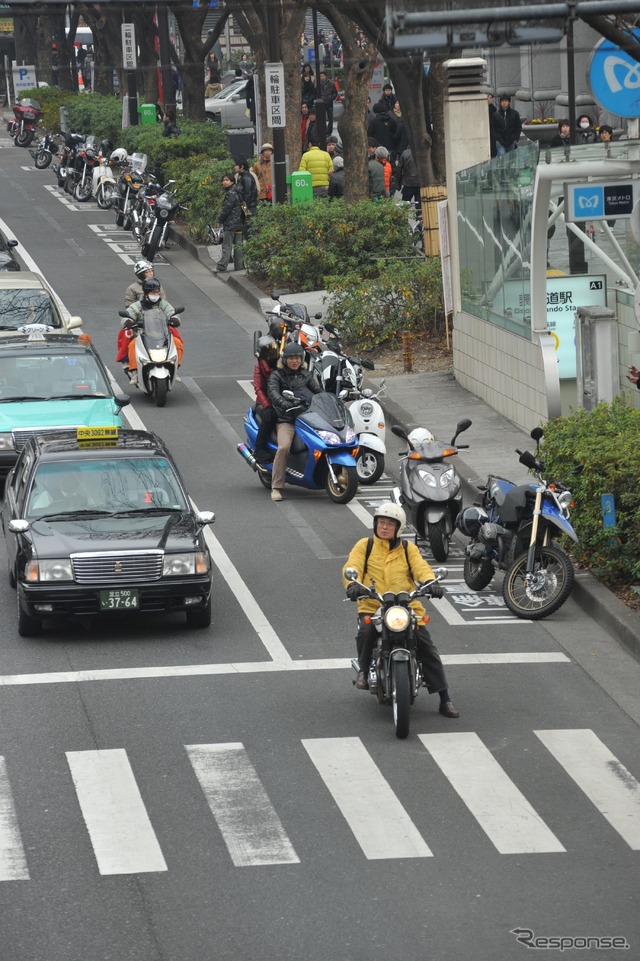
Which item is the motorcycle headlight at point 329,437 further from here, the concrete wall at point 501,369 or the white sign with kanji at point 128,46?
the white sign with kanji at point 128,46

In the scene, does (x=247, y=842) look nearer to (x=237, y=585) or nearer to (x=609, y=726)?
(x=609, y=726)

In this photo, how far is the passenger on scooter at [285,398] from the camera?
716 inches

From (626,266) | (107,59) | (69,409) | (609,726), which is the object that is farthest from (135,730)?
(107,59)

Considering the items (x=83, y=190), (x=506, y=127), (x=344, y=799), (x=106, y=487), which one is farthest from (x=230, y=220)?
(x=344, y=799)

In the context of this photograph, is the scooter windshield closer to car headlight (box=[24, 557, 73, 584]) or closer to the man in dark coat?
car headlight (box=[24, 557, 73, 584])

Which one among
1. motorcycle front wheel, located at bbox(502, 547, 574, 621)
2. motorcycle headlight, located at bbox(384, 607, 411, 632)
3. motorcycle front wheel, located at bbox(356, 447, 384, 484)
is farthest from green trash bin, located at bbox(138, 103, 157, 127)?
motorcycle headlight, located at bbox(384, 607, 411, 632)

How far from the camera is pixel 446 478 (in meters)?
15.7

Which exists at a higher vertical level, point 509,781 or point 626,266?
point 626,266

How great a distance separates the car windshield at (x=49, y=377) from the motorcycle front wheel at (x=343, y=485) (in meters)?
3.00

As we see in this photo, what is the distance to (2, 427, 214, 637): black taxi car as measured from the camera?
13.2 meters

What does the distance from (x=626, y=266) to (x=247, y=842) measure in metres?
12.1

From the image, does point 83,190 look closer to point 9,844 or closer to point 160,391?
point 160,391

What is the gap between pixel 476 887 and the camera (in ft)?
28.5

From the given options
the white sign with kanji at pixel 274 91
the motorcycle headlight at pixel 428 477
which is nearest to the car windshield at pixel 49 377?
the motorcycle headlight at pixel 428 477
